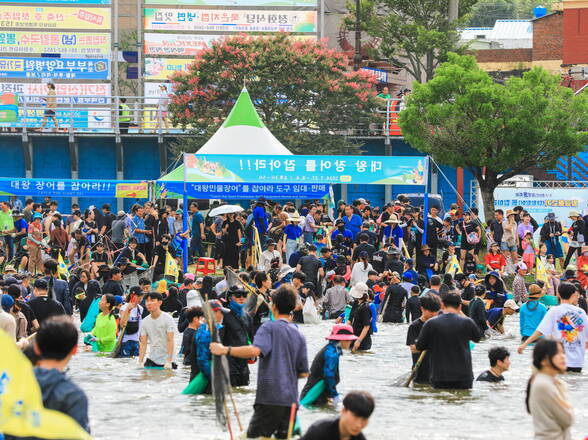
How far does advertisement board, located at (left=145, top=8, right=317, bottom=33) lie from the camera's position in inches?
1663

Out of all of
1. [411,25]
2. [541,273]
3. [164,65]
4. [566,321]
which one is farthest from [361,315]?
[164,65]

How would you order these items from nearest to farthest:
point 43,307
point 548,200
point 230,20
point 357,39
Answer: point 43,307 → point 548,200 → point 357,39 → point 230,20

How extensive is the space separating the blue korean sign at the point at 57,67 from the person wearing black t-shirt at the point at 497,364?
29858mm

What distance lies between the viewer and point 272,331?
→ 9.19 m

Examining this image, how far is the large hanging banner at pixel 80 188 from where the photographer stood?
29264mm

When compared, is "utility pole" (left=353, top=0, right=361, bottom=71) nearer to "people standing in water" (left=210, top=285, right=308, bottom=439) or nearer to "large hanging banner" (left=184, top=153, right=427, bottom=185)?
"large hanging banner" (left=184, top=153, right=427, bottom=185)

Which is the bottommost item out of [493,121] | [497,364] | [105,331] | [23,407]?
[105,331]

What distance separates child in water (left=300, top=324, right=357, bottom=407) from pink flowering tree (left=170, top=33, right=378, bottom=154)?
2406 cm

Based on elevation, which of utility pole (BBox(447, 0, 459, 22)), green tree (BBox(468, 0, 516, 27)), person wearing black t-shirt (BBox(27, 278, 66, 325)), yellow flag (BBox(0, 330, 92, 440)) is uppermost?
green tree (BBox(468, 0, 516, 27))

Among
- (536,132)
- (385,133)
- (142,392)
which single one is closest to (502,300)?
(142,392)

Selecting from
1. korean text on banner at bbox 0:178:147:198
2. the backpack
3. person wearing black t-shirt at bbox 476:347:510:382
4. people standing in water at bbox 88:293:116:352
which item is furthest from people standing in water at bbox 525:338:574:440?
korean text on banner at bbox 0:178:147:198

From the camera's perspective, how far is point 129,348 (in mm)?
16703

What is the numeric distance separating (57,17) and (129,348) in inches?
1100

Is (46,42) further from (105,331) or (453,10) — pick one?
(105,331)
